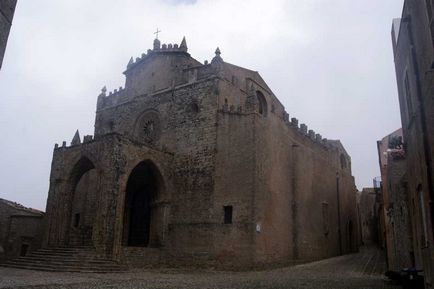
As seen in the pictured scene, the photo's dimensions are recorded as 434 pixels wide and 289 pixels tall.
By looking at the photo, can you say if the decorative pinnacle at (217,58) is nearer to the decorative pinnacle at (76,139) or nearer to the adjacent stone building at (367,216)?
the decorative pinnacle at (76,139)

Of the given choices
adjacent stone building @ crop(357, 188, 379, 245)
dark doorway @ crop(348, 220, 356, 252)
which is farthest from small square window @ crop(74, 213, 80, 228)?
adjacent stone building @ crop(357, 188, 379, 245)

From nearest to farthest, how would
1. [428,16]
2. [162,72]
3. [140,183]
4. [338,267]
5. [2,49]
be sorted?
[2,49] → [428,16] → [338,267] → [140,183] → [162,72]

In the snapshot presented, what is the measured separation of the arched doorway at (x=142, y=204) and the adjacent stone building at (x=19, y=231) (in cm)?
561

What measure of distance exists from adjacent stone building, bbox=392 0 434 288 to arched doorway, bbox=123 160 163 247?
13093mm

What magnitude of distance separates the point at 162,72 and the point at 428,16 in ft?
59.6

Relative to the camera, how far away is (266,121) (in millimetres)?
20781

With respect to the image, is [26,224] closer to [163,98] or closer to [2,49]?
[163,98]

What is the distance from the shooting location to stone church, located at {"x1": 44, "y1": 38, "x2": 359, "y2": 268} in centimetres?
1827

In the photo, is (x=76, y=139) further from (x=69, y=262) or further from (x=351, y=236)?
(x=351, y=236)

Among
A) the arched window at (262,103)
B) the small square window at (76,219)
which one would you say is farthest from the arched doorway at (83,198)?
the arched window at (262,103)

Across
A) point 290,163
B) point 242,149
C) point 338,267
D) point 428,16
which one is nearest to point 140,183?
point 242,149

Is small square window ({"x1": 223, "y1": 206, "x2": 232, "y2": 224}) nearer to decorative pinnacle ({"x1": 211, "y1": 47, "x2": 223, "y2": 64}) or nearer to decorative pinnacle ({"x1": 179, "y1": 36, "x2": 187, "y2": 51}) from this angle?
decorative pinnacle ({"x1": 211, "y1": 47, "x2": 223, "y2": 64})

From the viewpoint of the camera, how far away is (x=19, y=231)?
934 inches

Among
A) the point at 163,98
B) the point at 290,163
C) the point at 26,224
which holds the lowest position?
the point at 26,224
